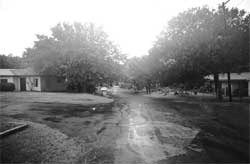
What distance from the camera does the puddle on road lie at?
192 inches

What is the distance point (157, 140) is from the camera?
6023 mm

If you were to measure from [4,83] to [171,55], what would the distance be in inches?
942

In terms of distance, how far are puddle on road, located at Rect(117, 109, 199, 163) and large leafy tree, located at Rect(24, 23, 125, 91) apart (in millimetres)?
18920

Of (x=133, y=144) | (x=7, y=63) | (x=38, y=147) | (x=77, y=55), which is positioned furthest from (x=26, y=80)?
(x=7, y=63)

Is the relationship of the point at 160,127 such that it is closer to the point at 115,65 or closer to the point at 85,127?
the point at 85,127

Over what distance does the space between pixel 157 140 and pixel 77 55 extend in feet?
68.8

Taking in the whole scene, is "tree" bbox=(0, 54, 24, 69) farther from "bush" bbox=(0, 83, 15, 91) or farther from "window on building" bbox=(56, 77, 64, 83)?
"bush" bbox=(0, 83, 15, 91)

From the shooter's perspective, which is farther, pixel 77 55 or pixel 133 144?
pixel 77 55

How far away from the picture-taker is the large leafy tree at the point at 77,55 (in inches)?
990

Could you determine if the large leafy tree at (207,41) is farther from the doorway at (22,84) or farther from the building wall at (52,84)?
the doorway at (22,84)

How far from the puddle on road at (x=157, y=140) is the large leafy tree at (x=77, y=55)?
18920 millimetres

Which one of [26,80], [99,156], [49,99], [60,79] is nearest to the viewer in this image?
[99,156]

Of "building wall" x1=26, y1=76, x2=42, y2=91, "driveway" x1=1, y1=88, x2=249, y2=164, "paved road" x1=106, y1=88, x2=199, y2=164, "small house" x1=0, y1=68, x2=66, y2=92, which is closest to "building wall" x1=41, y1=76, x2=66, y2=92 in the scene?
"small house" x1=0, y1=68, x2=66, y2=92

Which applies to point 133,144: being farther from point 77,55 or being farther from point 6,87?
point 6,87
